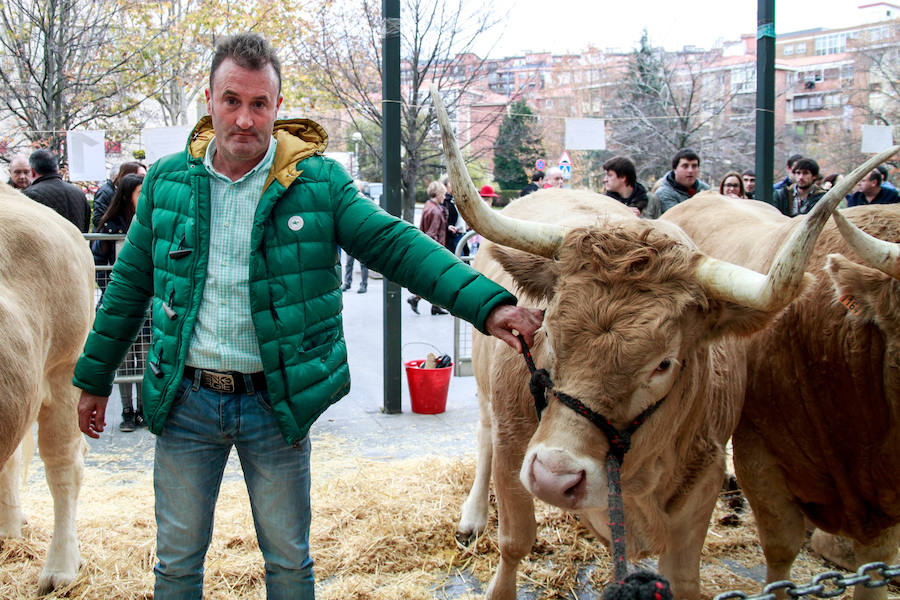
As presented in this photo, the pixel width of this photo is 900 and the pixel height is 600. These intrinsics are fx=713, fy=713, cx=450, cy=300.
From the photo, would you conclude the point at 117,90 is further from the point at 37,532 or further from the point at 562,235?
the point at 562,235

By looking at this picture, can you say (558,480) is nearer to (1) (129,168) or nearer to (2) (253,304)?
(2) (253,304)

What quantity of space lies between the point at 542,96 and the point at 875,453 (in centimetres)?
2471

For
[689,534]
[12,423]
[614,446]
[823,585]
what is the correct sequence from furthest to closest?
[689,534] < [12,423] < [614,446] < [823,585]

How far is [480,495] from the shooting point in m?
4.18

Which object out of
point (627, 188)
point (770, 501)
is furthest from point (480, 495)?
point (627, 188)

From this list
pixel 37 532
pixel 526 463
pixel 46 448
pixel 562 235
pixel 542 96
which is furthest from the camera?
pixel 542 96

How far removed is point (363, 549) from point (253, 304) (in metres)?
2.01

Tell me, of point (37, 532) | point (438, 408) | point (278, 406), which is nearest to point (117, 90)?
point (438, 408)

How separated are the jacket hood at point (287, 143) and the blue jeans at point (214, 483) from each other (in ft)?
2.37

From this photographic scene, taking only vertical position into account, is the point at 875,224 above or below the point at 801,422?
above

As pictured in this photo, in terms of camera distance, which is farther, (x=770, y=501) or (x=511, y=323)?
(x=770, y=501)

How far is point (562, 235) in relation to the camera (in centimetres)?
244

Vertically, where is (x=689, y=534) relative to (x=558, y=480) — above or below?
below

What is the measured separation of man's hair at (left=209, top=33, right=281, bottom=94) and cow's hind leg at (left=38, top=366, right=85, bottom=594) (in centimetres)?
214
